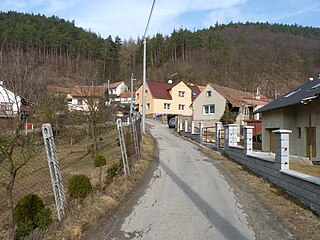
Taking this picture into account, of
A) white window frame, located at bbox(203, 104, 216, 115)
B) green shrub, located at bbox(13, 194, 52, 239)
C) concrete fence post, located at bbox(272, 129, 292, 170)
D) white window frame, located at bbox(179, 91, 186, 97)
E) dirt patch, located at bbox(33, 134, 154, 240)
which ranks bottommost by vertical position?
dirt patch, located at bbox(33, 134, 154, 240)

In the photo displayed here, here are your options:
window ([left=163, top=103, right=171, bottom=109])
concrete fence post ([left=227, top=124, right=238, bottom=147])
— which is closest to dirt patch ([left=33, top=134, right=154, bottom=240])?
concrete fence post ([left=227, top=124, right=238, bottom=147])

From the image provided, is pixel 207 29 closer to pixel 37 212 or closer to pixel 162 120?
pixel 162 120

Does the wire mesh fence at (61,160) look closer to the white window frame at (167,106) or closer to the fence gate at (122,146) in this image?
the fence gate at (122,146)

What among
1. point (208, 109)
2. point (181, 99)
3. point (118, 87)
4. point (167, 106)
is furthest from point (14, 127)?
point (118, 87)

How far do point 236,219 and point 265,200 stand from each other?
1974 mm

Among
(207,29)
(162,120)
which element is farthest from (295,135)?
(207,29)

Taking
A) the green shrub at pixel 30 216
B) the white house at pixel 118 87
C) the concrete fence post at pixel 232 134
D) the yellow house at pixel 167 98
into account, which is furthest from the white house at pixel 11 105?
the white house at pixel 118 87

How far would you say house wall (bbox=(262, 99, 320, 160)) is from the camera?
17375mm

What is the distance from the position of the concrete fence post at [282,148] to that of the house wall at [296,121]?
30.5 ft

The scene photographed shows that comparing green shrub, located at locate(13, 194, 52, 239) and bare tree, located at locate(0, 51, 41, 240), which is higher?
bare tree, located at locate(0, 51, 41, 240)

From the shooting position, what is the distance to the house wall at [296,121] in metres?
17.4

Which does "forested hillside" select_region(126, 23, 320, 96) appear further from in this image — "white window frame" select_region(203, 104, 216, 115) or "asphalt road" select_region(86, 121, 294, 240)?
"asphalt road" select_region(86, 121, 294, 240)

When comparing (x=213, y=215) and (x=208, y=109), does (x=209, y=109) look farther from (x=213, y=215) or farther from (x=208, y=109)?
(x=213, y=215)

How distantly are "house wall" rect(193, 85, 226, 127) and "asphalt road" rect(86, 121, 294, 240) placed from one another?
2875cm
